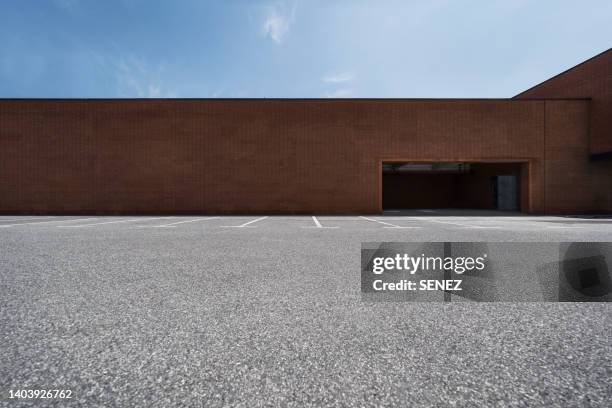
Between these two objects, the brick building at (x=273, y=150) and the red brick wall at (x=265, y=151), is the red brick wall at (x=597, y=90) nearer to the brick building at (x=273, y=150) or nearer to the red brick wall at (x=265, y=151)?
the brick building at (x=273, y=150)

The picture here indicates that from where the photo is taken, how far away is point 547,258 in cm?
408

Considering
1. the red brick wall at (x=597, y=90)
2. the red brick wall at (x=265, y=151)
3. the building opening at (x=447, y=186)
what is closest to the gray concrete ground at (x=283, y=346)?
the red brick wall at (x=265, y=151)

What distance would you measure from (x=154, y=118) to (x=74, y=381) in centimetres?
1897

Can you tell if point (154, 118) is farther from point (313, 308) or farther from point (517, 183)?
point (517, 183)

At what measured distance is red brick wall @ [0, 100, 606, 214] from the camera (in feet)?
55.3

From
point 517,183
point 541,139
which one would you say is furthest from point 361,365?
point 517,183

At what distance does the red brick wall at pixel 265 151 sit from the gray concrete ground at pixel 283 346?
14.1 m

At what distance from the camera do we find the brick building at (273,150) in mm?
16844

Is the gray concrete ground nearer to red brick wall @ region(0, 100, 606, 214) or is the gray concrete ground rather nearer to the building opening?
red brick wall @ region(0, 100, 606, 214)

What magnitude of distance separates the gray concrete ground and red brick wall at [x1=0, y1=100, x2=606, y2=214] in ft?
46.2

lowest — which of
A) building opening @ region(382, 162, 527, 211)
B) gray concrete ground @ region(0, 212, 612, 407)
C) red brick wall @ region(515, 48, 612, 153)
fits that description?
gray concrete ground @ region(0, 212, 612, 407)

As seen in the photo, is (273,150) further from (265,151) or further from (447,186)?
(447,186)

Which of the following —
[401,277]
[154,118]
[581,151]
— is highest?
[154,118]

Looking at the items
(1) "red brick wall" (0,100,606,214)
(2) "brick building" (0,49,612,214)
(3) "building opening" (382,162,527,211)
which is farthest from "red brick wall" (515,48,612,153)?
(3) "building opening" (382,162,527,211)
